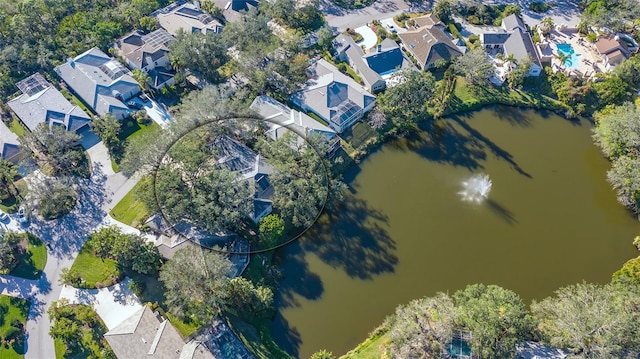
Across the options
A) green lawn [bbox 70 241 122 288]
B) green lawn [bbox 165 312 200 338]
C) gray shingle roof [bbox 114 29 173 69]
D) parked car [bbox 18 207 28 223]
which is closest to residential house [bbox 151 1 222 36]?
gray shingle roof [bbox 114 29 173 69]

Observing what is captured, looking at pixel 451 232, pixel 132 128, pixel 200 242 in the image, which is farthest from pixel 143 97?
pixel 451 232

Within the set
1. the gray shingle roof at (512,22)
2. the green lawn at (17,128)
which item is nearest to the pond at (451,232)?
the gray shingle roof at (512,22)

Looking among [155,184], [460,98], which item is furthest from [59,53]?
[460,98]

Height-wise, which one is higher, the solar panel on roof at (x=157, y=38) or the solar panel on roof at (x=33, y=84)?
the solar panel on roof at (x=157, y=38)

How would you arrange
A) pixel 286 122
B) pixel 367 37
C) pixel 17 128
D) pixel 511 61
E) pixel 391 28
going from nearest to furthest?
pixel 286 122 → pixel 17 128 → pixel 511 61 → pixel 367 37 → pixel 391 28

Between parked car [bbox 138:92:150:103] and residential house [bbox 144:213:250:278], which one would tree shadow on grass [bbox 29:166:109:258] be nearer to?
residential house [bbox 144:213:250:278]

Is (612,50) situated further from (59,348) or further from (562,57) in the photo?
(59,348)

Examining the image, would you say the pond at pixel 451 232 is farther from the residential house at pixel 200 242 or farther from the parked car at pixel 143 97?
the parked car at pixel 143 97
